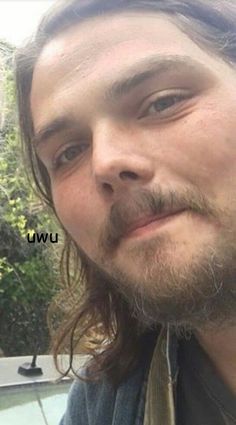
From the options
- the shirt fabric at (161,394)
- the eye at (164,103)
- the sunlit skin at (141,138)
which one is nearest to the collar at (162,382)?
the shirt fabric at (161,394)

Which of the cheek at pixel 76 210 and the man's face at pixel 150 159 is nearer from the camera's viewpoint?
the man's face at pixel 150 159

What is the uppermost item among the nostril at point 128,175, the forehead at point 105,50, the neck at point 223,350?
the forehead at point 105,50

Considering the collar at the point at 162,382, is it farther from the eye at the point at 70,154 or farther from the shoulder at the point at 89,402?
the eye at the point at 70,154

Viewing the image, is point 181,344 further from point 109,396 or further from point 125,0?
point 125,0

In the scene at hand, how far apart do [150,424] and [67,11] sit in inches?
45.8

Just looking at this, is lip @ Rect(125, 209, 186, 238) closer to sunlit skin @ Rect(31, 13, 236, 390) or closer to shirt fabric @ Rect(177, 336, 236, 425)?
sunlit skin @ Rect(31, 13, 236, 390)

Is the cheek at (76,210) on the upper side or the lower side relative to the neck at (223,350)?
upper

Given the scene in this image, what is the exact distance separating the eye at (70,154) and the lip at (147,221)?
0.31 m

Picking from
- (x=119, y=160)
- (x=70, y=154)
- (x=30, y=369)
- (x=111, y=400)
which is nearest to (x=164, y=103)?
(x=119, y=160)

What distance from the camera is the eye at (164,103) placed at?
Answer: 1.30 m

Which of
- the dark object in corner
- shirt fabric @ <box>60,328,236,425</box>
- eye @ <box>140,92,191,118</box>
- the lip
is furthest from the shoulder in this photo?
eye @ <box>140,92,191,118</box>

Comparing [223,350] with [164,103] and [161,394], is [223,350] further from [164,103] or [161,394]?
[164,103]

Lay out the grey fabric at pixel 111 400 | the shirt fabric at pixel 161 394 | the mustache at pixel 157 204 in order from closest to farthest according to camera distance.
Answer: the mustache at pixel 157 204, the shirt fabric at pixel 161 394, the grey fabric at pixel 111 400

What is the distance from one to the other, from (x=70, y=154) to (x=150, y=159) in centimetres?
36
